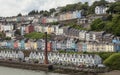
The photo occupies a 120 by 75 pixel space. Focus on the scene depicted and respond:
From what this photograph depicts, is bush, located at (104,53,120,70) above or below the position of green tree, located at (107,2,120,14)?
below

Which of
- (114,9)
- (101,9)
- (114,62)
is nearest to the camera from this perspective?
(114,62)

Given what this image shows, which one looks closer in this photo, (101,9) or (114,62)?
(114,62)

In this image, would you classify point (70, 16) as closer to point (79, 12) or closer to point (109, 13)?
point (79, 12)

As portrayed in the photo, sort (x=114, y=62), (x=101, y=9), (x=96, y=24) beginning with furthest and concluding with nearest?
(x=101, y=9), (x=96, y=24), (x=114, y=62)

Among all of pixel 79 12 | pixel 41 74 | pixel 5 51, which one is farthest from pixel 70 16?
pixel 41 74

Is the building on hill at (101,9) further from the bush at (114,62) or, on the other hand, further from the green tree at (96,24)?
the bush at (114,62)

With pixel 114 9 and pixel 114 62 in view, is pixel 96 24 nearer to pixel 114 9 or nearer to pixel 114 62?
pixel 114 9

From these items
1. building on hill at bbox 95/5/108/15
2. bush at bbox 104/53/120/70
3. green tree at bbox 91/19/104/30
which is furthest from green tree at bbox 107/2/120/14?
bush at bbox 104/53/120/70

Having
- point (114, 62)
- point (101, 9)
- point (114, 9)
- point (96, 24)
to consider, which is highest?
point (101, 9)

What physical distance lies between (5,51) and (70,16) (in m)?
15.0

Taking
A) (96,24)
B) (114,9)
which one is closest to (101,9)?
(114,9)

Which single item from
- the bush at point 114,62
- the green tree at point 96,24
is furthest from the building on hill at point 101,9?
the bush at point 114,62

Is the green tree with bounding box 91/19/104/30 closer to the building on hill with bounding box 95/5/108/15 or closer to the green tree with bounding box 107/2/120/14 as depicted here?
the green tree with bounding box 107/2/120/14

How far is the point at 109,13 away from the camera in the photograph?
44.8 m
